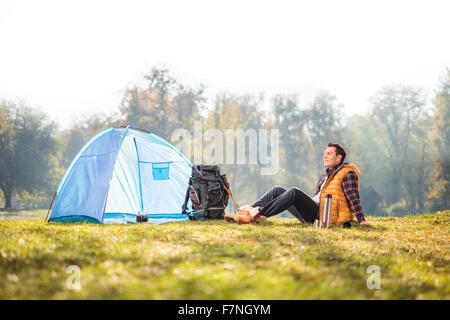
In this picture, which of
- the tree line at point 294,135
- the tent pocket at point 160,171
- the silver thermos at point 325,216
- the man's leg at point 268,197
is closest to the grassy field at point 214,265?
the silver thermos at point 325,216

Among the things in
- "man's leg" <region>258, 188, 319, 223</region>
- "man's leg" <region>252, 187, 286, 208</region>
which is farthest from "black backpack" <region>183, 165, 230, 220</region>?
"man's leg" <region>258, 188, 319, 223</region>

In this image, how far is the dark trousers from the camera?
6.58 metres

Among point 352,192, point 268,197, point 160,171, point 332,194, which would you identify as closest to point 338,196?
point 332,194

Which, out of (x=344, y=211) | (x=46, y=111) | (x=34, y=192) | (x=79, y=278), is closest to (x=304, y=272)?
(x=79, y=278)

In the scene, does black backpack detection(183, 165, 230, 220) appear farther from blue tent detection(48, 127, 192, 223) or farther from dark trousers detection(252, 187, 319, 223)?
dark trousers detection(252, 187, 319, 223)

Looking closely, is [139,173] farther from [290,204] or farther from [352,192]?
[352,192]

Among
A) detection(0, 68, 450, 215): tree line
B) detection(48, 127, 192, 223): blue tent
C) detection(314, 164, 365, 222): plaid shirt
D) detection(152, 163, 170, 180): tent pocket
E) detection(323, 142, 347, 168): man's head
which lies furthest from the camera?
detection(0, 68, 450, 215): tree line

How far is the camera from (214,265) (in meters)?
3.33

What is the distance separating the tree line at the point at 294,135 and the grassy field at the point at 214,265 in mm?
28526

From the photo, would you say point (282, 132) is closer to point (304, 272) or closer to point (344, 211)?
point (344, 211)

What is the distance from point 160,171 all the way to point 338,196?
448cm

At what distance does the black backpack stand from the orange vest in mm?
2474
